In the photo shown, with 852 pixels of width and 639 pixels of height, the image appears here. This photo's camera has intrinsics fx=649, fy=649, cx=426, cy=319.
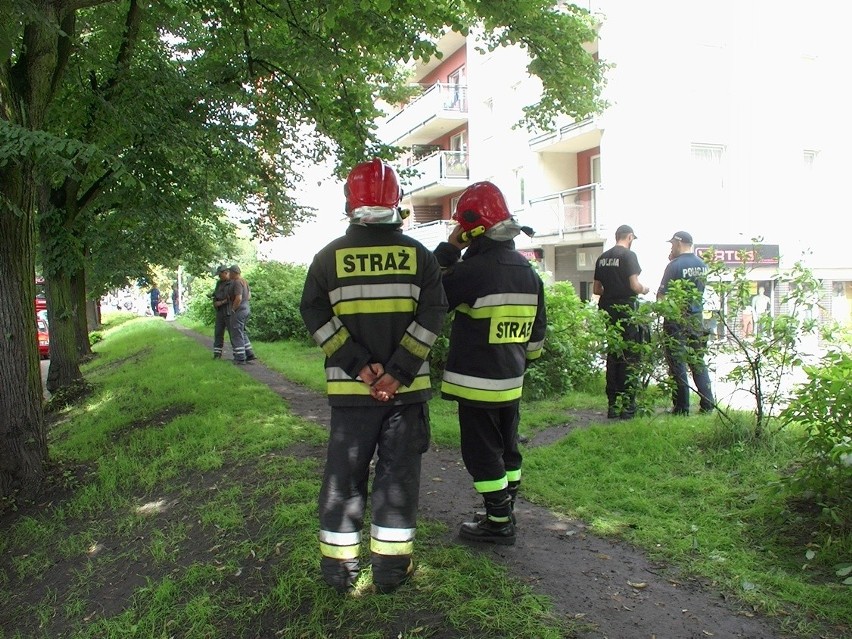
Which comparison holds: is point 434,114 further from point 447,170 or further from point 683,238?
point 683,238

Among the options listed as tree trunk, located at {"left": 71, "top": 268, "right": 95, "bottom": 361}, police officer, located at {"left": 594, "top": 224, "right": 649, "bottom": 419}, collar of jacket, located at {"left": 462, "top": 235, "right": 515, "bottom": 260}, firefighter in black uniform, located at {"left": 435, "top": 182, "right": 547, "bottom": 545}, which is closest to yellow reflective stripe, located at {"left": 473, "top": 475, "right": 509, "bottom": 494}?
firefighter in black uniform, located at {"left": 435, "top": 182, "right": 547, "bottom": 545}

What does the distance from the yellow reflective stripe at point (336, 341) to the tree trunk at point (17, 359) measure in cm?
378

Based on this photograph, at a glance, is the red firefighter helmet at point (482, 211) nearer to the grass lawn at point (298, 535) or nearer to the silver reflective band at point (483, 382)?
the silver reflective band at point (483, 382)

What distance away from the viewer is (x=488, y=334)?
3.50m

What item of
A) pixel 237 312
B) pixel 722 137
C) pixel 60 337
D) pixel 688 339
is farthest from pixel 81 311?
pixel 722 137

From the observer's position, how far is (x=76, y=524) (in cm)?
484

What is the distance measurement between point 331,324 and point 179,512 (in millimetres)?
2434

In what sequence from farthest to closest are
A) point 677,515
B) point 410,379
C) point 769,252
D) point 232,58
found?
point 769,252 < point 232,58 < point 677,515 < point 410,379

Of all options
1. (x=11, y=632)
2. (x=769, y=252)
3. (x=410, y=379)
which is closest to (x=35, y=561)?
(x=11, y=632)

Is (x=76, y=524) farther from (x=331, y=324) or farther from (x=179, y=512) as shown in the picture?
(x=331, y=324)

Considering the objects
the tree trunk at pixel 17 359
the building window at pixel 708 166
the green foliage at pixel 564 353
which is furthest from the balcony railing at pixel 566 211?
the tree trunk at pixel 17 359

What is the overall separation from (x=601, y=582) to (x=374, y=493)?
47.9 inches

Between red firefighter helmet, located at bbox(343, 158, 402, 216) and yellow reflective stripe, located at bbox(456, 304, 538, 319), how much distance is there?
0.73 meters

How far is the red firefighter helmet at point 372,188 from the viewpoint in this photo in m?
3.16
